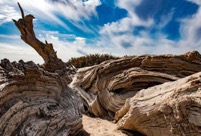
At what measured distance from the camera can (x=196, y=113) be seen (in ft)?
24.1

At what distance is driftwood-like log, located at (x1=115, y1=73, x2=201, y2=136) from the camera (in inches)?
294

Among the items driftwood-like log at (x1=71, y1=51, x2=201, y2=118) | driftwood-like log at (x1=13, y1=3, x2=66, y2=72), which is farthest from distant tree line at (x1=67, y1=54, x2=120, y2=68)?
driftwood-like log at (x1=71, y1=51, x2=201, y2=118)

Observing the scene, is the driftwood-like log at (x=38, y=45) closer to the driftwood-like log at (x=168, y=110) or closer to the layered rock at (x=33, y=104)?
the driftwood-like log at (x=168, y=110)

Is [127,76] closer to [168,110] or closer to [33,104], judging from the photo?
[168,110]

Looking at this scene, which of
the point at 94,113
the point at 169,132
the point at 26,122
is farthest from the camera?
the point at 94,113

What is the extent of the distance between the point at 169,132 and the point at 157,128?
49 centimetres

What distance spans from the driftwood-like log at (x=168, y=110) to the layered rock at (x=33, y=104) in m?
1.69

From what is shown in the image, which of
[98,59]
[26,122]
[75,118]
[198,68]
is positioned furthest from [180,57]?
[98,59]

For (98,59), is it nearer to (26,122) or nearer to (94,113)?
(94,113)

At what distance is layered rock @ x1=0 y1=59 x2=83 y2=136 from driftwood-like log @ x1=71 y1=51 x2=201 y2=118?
394 centimetres

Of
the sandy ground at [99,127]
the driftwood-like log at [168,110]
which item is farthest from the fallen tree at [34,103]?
the driftwood-like log at [168,110]

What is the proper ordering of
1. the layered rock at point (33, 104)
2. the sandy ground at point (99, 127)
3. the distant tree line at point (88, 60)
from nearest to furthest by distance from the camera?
the layered rock at point (33, 104)
the sandy ground at point (99, 127)
the distant tree line at point (88, 60)

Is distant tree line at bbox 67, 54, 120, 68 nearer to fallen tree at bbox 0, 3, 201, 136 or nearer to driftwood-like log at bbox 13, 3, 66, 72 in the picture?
driftwood-like log at bbox 13, 3, 66, 72

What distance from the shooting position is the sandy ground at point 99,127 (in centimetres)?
968
